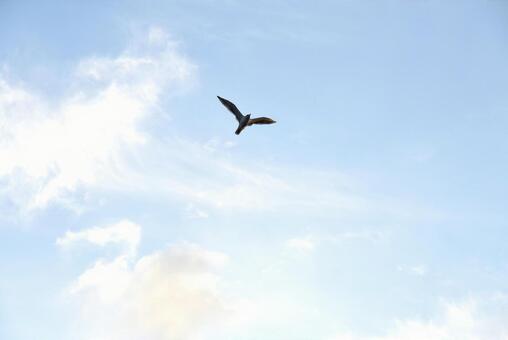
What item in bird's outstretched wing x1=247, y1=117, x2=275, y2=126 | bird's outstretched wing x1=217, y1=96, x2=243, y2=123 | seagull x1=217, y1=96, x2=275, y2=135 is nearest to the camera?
seagull x1=217, y1=96, x2=275, y2=135

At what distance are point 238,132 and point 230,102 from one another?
435cm

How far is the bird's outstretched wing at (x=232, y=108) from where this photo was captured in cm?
5091

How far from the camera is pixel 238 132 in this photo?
50188 millimetres

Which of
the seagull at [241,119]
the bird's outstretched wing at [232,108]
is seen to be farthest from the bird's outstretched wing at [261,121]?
the bird's outstretched wing at [232,108]

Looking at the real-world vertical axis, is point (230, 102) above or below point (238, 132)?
above

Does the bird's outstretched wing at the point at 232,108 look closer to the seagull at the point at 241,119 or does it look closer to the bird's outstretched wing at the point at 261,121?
the seagull at the point at 241,119

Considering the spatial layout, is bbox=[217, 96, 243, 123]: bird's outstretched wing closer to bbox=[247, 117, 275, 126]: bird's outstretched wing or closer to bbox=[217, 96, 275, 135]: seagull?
bbox=[217, 96, 275, 135]: seagull

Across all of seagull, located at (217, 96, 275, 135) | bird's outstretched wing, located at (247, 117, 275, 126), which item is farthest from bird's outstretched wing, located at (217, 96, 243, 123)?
bird's outstretched wing, located at (247, 117, 275, 126)

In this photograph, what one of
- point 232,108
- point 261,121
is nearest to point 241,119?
point 232,108

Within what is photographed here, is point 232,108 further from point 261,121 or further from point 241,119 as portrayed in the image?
point 261,121

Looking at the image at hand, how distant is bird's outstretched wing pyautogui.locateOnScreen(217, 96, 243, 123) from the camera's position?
5091 centimetres

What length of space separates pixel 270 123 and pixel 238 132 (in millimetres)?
4247

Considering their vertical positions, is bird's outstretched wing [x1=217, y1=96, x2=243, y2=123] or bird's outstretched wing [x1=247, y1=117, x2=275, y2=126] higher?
bird's outstretched wing [x1=217, y1=96, x2=243, y2=123]

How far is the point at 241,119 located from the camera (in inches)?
1977
